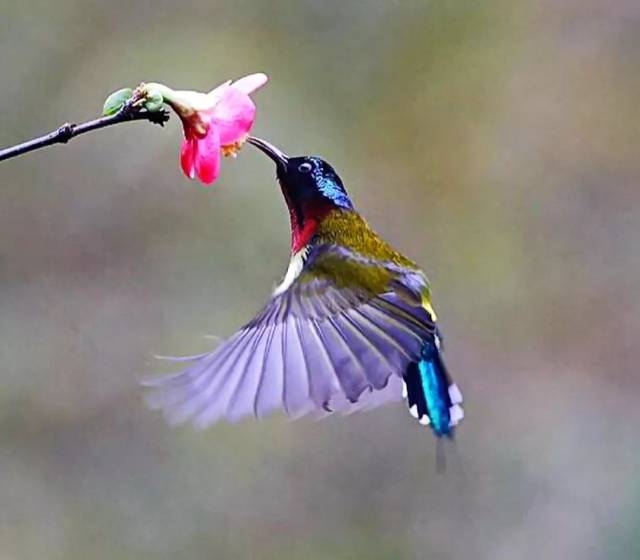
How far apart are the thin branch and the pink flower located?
0.17 metres

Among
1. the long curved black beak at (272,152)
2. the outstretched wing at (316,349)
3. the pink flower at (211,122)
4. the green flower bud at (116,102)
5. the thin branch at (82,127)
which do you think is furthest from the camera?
the long curved black beak at (272,152)

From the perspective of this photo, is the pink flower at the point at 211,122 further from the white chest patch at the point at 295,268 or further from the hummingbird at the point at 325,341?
the white chest patch at the point at 295,268

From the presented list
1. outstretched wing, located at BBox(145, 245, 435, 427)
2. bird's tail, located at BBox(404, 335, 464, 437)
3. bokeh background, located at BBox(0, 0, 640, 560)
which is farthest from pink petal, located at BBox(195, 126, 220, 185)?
Result: bokeh background, located at BBox(0, 0, 640, 560)

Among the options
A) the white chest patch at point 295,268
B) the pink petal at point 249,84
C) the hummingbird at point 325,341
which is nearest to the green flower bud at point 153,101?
the pink petal at point 249,84

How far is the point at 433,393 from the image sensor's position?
2818 mm

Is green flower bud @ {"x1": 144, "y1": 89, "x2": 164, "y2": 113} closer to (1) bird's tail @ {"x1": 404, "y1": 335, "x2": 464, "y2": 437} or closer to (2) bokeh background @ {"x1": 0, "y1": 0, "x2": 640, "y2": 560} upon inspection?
(1) bird's tail @ {"x1": 404, "y1": 335, "x2": 464, "y2": 437}

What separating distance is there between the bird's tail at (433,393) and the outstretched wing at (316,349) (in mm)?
130

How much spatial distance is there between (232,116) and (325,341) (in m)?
0.52

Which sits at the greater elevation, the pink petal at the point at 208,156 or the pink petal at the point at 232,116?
the pink petal at the point at 232,116

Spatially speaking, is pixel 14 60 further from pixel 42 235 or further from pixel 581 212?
pixel 581 212

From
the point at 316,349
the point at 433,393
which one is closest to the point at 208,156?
the point at 316,349

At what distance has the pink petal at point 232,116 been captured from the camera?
228cm

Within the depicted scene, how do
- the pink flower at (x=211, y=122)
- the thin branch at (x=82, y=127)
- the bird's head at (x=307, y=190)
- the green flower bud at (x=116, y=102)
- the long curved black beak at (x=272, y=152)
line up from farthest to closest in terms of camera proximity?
the bird's head at (x=307, y=190) < the long curved black beak at (x=272, y=152) < the pink flower at (x=211, y=122) < the green flower bud at (x=116, y=102) < the thin branch at (x=82, y=127)

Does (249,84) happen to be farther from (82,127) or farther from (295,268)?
(295,268)
